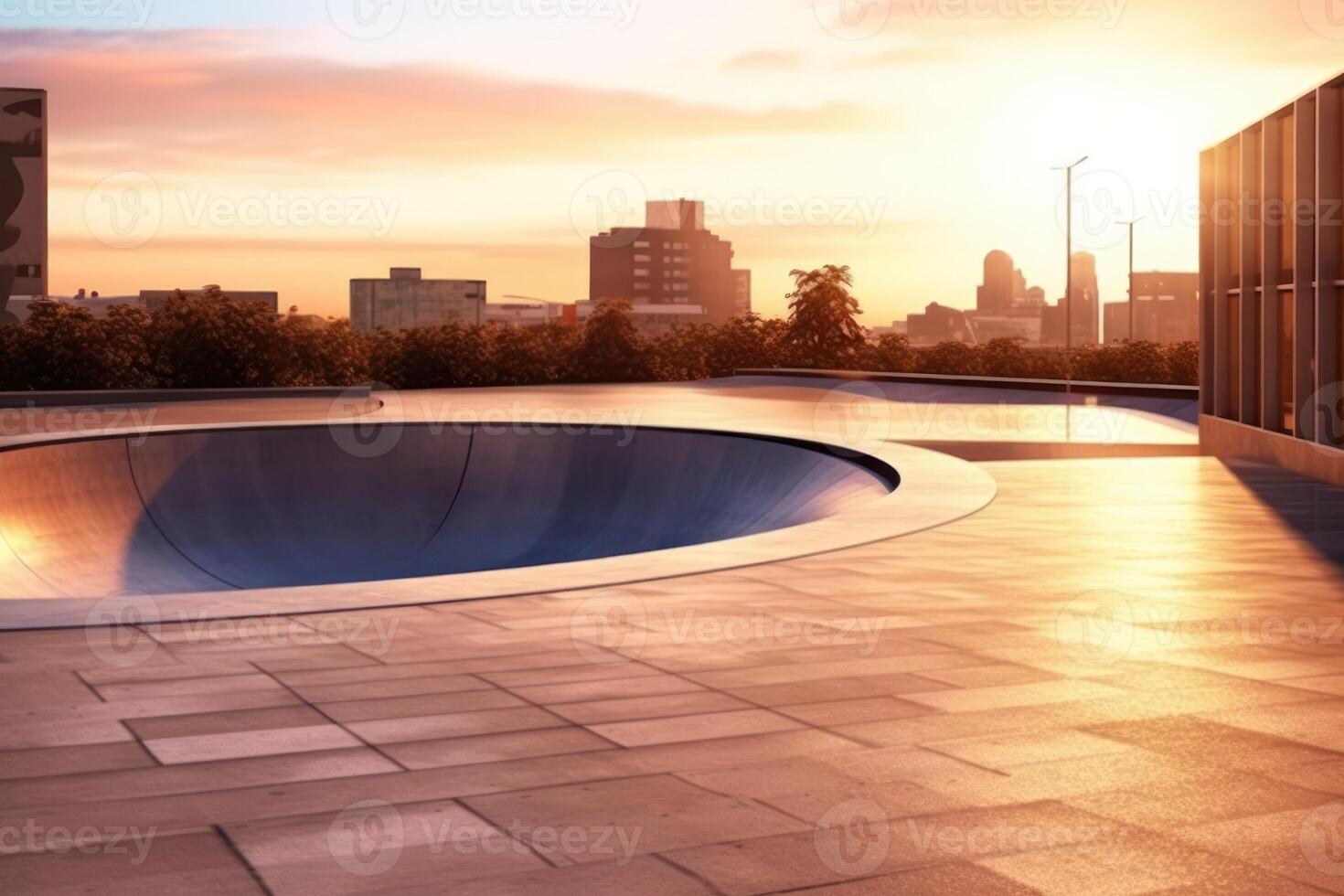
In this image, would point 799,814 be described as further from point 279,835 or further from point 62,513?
point 62,513

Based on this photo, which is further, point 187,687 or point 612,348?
point 612,348

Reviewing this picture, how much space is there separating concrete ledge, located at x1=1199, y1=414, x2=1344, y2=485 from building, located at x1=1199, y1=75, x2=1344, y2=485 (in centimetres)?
2

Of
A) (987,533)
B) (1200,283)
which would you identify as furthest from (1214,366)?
(987,533)

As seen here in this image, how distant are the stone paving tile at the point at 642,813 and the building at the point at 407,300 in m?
164

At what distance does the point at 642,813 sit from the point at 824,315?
57120mm

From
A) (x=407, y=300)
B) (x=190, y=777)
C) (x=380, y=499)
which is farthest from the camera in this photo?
(x=407, y=300)

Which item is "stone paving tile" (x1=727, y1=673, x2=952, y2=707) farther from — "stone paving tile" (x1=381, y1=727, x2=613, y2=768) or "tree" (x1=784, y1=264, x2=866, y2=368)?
"tree" (x1=784, y1=264, x2=866, y2=368)

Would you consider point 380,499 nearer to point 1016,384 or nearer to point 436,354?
point 1016,384

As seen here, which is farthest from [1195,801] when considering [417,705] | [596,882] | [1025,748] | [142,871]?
[142,871]

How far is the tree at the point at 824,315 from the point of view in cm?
6122

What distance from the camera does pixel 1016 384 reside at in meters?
40.3

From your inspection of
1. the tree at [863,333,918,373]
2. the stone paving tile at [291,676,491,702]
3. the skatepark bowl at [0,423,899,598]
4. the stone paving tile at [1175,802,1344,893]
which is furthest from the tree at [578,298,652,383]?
the stone paving tile at [1175,802,1344,893]

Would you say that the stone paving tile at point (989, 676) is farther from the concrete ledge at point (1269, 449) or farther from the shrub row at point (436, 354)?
the shrub row at point (436, 354)

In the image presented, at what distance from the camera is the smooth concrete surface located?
18.4 meters
